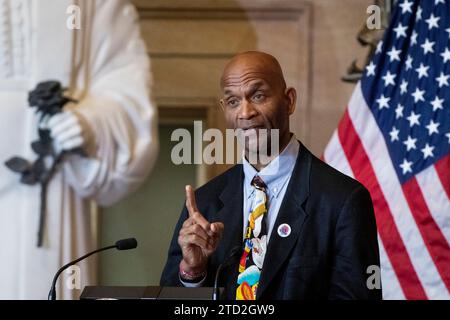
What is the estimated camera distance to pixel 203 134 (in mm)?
5301

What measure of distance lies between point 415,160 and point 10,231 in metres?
1.68

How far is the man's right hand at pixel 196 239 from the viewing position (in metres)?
2.56

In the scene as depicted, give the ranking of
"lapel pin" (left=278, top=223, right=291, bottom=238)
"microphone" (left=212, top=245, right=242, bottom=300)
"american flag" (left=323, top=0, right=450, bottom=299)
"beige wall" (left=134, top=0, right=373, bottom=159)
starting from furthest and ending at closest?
"beige wall" (left=134, top=0, right=373, bottom=159), "american flag" (left=323, top=0, right=450, bottom=299), "lapel pin" (left=278, top=223, right=291, bottom=238), "microphone" (left=212, top=245, right=242, bottom=300)

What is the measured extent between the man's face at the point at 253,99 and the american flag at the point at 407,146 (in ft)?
6.63

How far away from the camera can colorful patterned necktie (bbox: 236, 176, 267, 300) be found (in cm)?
265

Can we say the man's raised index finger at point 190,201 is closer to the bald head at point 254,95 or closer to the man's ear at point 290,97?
the bald head at point 254,95

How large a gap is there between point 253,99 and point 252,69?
0.23ft

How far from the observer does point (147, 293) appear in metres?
2.49

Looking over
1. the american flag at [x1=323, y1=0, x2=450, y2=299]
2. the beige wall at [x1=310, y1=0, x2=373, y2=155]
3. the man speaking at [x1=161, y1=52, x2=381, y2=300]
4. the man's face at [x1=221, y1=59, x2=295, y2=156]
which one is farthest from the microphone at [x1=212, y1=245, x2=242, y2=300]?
the beige wall at [x1=310, y1=0, x2=373, y2=155]

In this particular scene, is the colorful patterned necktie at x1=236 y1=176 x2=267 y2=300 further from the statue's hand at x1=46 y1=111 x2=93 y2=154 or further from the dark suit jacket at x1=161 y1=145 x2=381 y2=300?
the statue's hand at x1=46 y1=111 x2=93 y2=154

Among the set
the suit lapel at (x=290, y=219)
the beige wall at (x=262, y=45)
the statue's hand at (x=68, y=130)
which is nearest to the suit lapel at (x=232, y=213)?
the suit lapel at (x=290, y=219)

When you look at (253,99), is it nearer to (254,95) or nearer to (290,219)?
(254,95)


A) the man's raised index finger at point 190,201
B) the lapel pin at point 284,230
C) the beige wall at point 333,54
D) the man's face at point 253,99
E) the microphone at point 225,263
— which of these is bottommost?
the microphone at point 225,263

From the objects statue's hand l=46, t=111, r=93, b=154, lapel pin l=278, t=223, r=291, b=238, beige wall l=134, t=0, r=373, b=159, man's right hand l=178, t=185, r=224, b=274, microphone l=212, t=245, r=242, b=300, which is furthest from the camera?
beige wall l=134, t=0, r=373, b=159
